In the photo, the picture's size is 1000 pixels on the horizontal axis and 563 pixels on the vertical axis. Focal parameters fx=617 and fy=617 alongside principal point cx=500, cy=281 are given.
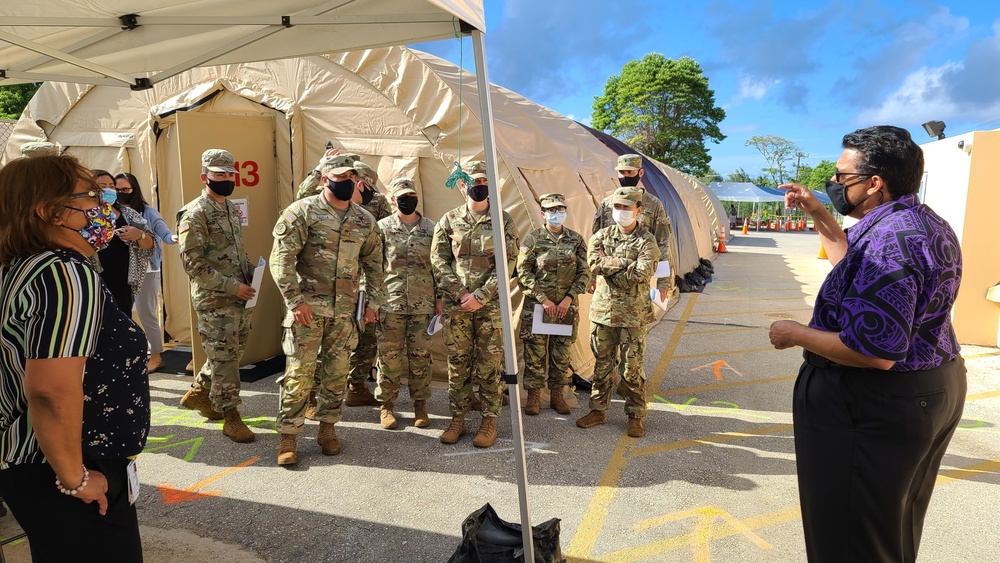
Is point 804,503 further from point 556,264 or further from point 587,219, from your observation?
point 587,219

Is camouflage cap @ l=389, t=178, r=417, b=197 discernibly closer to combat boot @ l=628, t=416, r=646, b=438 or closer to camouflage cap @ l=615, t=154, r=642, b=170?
camouflage cap @ l=615, t=154, r=642, b=170

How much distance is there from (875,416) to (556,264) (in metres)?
3.31

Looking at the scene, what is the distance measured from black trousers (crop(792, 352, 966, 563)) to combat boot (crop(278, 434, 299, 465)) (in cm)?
331

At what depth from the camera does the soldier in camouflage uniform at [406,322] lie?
513 cm

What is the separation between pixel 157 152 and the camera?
695 cm

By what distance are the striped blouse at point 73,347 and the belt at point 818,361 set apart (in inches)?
90.8

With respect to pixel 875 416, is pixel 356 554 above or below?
below

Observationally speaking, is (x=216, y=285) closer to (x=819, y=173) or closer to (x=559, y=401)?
(x=559, y=401)

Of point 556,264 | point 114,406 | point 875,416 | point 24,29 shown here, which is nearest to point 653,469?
point 556,264

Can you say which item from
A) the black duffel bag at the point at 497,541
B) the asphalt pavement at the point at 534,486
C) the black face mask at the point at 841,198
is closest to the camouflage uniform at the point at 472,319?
the asphalt pavement at the point at 534,486

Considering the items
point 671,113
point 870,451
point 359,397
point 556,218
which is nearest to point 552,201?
point 556,218

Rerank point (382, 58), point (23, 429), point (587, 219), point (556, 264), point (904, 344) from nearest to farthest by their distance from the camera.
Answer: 1. point (23, 429)
2. point (904, 344)
3. point (556, 264)
4. point (382, 58)
5. point (587, 219)

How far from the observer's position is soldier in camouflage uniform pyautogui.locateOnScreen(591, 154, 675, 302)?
530 cm

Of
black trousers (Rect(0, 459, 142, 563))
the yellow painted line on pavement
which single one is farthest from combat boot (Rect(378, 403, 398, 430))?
black trousers (Rect(0, 459, 142, 563))
